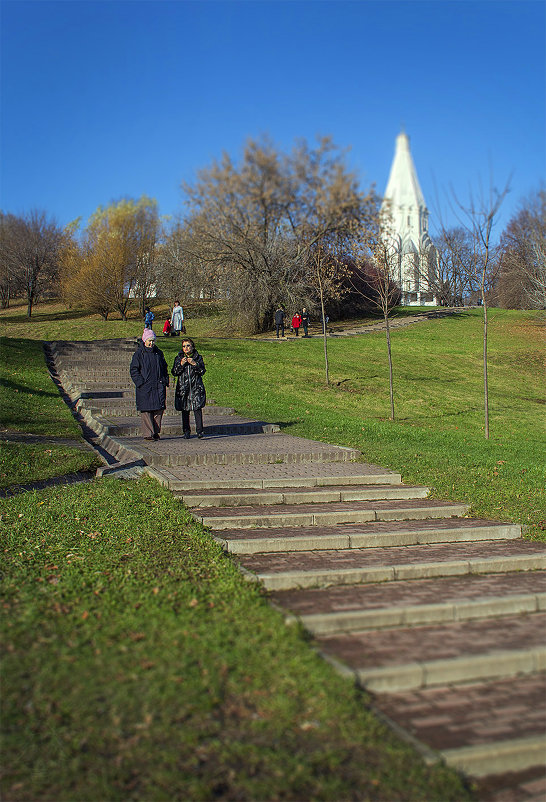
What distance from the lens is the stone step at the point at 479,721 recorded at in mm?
3426

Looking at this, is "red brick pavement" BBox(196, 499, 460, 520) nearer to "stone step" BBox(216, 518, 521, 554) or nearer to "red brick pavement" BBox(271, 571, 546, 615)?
"stone step" BBox(216, 518, 521, 554)

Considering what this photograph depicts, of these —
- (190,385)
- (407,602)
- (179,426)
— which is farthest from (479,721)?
(179,426)

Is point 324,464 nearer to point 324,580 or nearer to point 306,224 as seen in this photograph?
point 324,580

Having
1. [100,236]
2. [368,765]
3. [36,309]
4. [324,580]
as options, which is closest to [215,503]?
[324,580]

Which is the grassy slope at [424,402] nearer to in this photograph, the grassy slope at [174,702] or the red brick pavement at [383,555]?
the red brick pavement at [383,555]

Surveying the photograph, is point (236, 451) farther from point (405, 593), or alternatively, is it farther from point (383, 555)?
point (405, 593)

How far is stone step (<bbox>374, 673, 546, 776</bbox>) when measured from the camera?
135 inches

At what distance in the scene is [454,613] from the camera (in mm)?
5129

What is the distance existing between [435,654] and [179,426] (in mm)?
9422

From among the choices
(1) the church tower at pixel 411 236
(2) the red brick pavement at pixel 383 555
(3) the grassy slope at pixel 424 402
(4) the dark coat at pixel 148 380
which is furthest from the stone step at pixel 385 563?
(1) the church tower at pixel 411 236

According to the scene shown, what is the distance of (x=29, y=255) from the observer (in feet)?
167

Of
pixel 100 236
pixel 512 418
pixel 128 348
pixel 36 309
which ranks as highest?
pixel 100 236

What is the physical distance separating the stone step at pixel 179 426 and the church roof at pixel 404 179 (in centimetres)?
6005

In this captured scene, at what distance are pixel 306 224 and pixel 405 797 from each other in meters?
33.5
